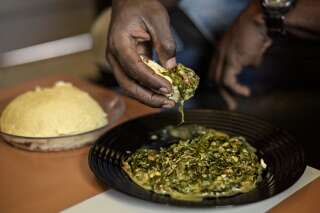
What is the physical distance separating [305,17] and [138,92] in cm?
63

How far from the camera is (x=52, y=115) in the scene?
4.04 ft

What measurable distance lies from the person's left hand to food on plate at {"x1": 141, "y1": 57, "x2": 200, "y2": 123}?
484mm

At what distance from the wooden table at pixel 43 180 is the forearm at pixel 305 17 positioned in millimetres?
733

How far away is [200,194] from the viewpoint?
950 millimetres

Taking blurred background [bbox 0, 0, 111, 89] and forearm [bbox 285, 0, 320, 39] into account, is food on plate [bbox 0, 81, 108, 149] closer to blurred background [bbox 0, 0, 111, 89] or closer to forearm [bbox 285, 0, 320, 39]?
forearm [bbox 285, 0, 320, 39]

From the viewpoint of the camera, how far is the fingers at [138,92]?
109cm

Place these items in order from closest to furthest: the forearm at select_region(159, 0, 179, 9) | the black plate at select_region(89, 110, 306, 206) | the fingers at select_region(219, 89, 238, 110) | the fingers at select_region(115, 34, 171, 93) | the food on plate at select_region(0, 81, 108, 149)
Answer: the black plate at select_region(89, 110, 306, 206)
the fingers at select_region(115, 34, 171, 93)
the food on plate at select_region(0, 81, 108, 149)
the fingers at select_region(219, 89, 238, 110)
the forearm at select_region(159, 0, 179, 9)

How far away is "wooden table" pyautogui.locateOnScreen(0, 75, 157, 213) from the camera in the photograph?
993mm

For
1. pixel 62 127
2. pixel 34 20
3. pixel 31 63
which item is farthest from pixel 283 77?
pixel 34 20

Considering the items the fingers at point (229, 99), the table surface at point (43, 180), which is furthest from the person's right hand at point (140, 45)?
the fingers at point (229, 99)

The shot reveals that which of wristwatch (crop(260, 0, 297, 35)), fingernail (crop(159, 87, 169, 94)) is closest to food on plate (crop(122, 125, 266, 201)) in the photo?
fingernail (crop(159, 87, 169, 94))

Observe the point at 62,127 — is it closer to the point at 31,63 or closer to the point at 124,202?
the point at 124,202

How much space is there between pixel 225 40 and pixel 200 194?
31.1 inches

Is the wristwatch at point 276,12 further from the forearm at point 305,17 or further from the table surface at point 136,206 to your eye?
the table surface at point 136,206
